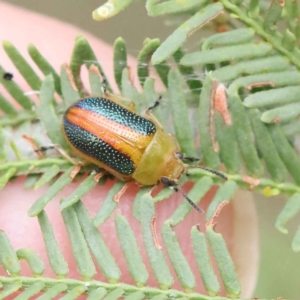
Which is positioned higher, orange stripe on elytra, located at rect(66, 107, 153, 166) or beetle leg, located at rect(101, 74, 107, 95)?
beetle leg, located at rect(101, 74, 107, 95)

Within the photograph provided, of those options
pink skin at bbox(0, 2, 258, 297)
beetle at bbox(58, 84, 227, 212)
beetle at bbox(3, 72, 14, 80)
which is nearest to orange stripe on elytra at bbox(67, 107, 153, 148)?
beetle at bbox(58, 84, 227, 212)

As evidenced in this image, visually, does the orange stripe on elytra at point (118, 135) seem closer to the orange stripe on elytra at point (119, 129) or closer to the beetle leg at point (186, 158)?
the orange stripe on elytra at point (119, 129)

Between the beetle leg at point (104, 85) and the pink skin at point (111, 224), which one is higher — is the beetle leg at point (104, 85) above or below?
above

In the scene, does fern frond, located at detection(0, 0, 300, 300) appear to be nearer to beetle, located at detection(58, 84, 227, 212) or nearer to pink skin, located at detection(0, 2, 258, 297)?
beetle, located at detection(58, 84, 227, 212)

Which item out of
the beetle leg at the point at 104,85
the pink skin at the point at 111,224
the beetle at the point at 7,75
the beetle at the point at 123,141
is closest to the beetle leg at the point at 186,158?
the beetle at the point at 123,141

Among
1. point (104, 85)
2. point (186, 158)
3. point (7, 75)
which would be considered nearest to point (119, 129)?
point (104, 85)

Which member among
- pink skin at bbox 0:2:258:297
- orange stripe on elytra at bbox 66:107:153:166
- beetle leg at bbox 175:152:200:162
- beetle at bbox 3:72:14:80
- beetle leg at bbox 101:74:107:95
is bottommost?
pink skin at bbox 0:2:258:297

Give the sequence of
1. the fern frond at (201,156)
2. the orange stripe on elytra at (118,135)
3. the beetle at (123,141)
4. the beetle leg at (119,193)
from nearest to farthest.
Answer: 1. the fern frond at (201,156)
2. the beetle leg at (119,193)
3. the beetle at (123,141)
4. the orange stripe on elytra at (118,135)
